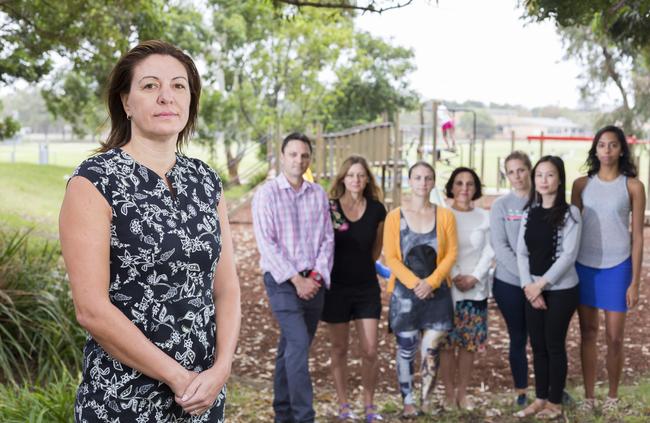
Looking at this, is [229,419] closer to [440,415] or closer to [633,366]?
[440,415]

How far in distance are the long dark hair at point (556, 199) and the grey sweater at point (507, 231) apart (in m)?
0.11

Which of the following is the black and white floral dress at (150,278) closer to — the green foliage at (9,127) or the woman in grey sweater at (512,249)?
the woman in grey sweater at (512,249)

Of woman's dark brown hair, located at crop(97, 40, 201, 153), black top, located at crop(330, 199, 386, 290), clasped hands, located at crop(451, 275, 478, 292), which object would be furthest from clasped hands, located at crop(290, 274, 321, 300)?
woman's dark brown hair, located at crop(97, 40, 201, 153)

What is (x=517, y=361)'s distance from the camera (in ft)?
18.0

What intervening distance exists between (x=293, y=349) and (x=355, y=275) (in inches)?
26.7

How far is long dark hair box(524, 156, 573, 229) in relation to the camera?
202 inches

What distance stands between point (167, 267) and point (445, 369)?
386cm

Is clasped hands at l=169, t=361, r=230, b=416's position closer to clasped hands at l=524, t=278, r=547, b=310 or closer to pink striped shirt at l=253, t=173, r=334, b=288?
pink striped shirt at l=253, t=173, r=334, b=288

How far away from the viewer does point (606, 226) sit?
521cm

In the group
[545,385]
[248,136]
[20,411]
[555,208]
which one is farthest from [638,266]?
[248,136]

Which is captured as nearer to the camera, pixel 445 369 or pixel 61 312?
pixel 445 369

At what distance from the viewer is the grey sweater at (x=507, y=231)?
536 cm

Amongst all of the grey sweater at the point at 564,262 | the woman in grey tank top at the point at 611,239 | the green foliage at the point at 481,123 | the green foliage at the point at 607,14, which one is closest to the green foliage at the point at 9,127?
the green foliage at the point at 607,14

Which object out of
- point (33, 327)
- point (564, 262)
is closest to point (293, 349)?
point (564, 262)
